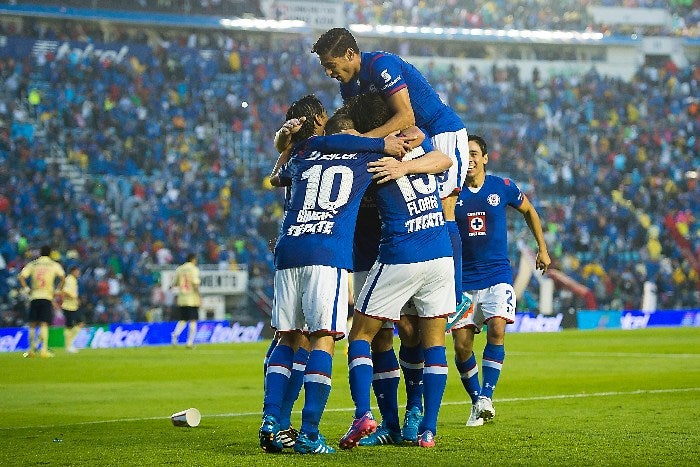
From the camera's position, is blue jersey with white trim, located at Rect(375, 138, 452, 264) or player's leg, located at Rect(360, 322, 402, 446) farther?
player's leg, located at Rect(360, 322, 402, 446)

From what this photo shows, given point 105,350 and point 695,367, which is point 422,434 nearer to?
point 695,367

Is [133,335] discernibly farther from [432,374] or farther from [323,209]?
[323,209]

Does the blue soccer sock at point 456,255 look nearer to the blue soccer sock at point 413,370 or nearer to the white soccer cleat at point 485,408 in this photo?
the blue soccer sock at point 413,370

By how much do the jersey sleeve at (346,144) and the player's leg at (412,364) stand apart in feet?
4.18

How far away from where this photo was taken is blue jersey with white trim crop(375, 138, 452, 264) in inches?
290

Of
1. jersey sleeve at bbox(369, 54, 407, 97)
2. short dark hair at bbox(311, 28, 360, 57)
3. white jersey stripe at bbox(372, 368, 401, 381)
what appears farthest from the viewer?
white jersey stripe at bbox(372, 368, 401, 381)

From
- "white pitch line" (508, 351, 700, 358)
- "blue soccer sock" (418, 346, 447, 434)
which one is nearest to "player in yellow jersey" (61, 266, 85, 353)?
"white pitch line" (508, 351, 700, 358)

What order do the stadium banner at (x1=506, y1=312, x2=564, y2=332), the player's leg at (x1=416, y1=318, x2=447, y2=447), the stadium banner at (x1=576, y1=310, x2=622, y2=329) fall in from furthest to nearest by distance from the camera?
the stadium banner at (x1=576, y1=310, x2=622, y2=329) → the stadium banner at (x1=506, y1=312, x2=564, y2=332) → the player's leg at (x1=416, y1=318, x2=447, y2=447)

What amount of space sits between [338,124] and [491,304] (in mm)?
2995

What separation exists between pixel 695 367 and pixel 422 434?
10029mm

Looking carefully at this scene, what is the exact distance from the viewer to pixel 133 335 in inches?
1029

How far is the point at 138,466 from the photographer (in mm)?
6406

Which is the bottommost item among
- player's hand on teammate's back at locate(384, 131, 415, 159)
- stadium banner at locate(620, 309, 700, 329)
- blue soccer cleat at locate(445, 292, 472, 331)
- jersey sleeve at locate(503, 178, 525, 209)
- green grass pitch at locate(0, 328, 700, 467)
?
stadium banner at locate(620, 309, 700, 329)

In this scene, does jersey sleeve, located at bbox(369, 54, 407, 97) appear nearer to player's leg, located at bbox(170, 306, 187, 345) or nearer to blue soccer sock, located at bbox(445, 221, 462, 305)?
blue soccer sock, located at bbox(445, 221, 462, 305)
